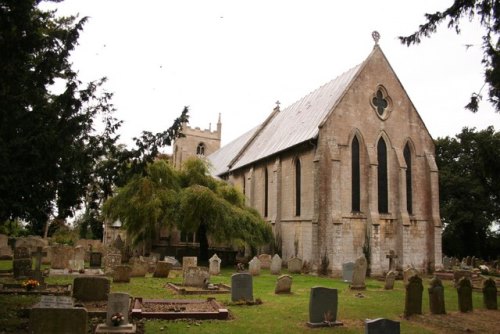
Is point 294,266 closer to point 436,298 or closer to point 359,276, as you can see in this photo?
point 359,276

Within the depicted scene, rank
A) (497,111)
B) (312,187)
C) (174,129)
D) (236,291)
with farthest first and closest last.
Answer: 1. (312,187)
2. (236,291)
3. (497,111)
4. (174,129)

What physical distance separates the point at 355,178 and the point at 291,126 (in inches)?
273

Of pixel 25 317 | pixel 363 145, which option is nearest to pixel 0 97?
pixel 25 317

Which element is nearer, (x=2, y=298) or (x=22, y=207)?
(x=22, y=207)

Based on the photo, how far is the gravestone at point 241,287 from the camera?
1239cm

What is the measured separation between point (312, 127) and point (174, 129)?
679 inches

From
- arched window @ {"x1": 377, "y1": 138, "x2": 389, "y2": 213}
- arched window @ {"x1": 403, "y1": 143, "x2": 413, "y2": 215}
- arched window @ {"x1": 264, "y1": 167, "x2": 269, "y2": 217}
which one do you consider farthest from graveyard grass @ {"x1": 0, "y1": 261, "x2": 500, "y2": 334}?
arched window @ {"x1": 264, "y1": 167, "x2": 269, "y2": 217}

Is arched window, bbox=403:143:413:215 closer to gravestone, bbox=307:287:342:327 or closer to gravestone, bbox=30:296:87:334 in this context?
gravestone, bbox=307:287:342:327

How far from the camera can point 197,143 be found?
180 feet

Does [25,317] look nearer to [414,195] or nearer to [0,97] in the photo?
[0,97]

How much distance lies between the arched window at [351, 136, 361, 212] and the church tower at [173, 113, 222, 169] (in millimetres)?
30615

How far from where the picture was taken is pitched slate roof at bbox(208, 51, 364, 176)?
997 inches

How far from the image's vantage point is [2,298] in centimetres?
1130

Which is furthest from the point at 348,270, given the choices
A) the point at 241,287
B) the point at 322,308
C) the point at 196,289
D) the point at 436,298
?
the point at 322,308
